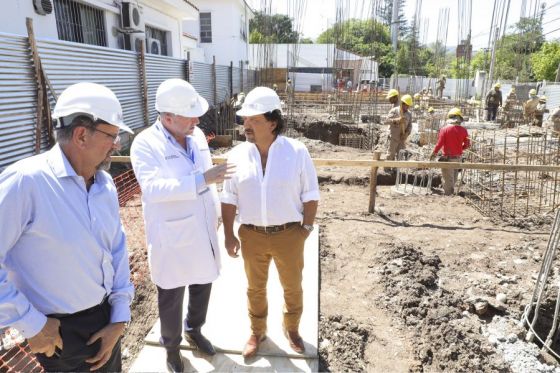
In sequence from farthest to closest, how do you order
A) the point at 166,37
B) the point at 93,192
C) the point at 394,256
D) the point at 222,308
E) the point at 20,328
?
A: the point at 166,37 < the point at 394,256 < the point at 222,308 < the point at 93,192 < the point at 20,328

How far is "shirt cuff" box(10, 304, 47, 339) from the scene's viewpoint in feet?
4.32

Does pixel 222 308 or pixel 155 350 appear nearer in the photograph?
pixel 155 350

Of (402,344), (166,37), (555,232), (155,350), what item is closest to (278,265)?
(155,350)

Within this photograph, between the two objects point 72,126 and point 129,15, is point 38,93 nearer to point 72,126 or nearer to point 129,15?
point 72,126

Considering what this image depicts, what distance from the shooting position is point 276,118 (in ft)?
7.67

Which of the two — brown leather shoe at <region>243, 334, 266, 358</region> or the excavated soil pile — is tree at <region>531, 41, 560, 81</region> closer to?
the excavated soil pile

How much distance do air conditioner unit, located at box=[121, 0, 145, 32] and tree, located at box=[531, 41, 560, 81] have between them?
117 ft

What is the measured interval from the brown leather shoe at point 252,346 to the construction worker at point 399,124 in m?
6.63

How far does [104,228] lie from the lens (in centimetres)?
161

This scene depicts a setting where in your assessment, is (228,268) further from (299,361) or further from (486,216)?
(486,216)

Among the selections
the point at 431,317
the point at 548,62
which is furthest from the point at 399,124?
the point at 548,62

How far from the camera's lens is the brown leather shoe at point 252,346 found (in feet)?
8.68

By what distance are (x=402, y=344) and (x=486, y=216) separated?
400cm

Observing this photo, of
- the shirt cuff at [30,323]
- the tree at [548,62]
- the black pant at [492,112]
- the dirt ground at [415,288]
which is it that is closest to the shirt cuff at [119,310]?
the shirt cuff at [30,323]
